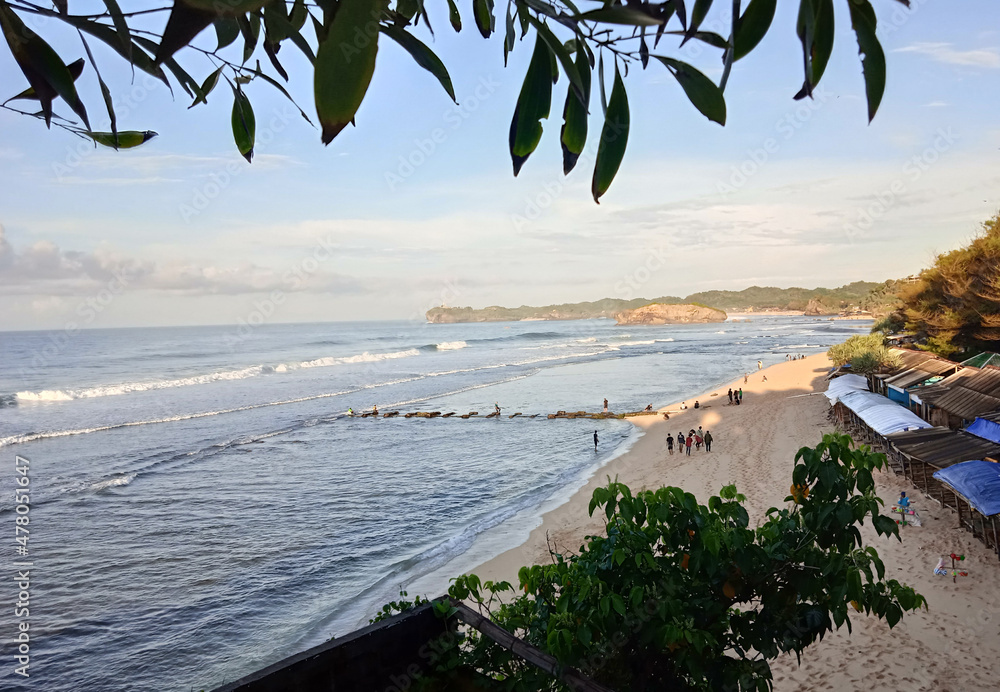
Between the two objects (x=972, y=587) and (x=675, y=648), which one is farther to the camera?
(x=972, y=587)

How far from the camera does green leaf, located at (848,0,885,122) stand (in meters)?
0.70

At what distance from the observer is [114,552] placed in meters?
15.5

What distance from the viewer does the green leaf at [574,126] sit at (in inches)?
34.1

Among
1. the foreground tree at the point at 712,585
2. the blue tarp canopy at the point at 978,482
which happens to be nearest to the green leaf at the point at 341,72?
the foreground tree at the point at 712,585

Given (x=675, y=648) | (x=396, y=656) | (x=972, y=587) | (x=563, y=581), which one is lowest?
(x=972, y=587)

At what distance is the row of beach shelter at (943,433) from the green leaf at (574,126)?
11.1 meters

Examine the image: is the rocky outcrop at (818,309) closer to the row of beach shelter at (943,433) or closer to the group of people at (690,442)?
the row of beach shelter at (943,433)

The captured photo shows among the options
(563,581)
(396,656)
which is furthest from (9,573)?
(563,581)

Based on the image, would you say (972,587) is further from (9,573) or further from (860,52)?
(9,573)

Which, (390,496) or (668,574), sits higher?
(668,574)

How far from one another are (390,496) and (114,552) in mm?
7205

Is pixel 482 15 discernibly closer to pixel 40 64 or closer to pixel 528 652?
pixel 40 64

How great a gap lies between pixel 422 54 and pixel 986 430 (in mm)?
17166

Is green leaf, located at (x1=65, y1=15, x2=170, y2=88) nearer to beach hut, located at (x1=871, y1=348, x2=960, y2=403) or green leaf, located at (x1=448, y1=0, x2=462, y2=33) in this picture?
green leaf, located at (x1=448, y1=0, x2=462, y2=33)
